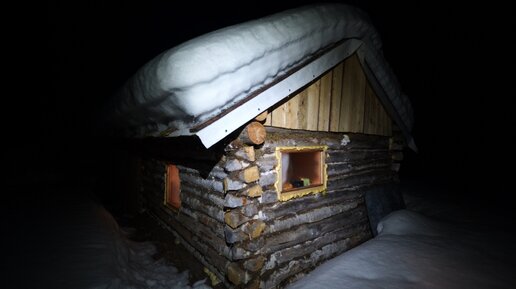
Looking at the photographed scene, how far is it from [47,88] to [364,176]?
3651 cm

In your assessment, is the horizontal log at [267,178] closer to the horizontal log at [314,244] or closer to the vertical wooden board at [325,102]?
the horizontal log at [314,244]

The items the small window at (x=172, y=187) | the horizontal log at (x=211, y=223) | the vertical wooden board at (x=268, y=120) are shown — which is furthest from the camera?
the small window at (x=172, y=187)

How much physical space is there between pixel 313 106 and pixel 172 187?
14.8ft

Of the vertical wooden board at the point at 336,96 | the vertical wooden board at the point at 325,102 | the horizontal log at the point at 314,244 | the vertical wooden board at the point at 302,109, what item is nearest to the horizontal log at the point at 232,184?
the horizontal log at the point at 314,244

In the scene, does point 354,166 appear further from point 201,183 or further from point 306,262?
point 201,183

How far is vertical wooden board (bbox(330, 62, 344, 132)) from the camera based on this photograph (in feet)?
17.2

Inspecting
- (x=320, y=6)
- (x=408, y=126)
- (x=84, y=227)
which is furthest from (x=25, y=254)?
(x=408, y=126)

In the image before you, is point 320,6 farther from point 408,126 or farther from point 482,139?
point 482,139

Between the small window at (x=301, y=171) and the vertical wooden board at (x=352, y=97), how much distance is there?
92 cm

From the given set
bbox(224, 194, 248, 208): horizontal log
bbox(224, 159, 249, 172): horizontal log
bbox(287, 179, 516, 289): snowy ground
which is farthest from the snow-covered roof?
bbox(287, 179, 516, 289): snowy ground

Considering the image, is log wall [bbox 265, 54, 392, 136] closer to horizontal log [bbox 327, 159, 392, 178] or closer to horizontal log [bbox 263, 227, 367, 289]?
horizontal log [bbox 327, 159, 392, 178]

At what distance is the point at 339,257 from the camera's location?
4.74 meters

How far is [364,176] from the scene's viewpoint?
6438mm

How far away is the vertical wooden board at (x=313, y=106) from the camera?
4754 millimetres
